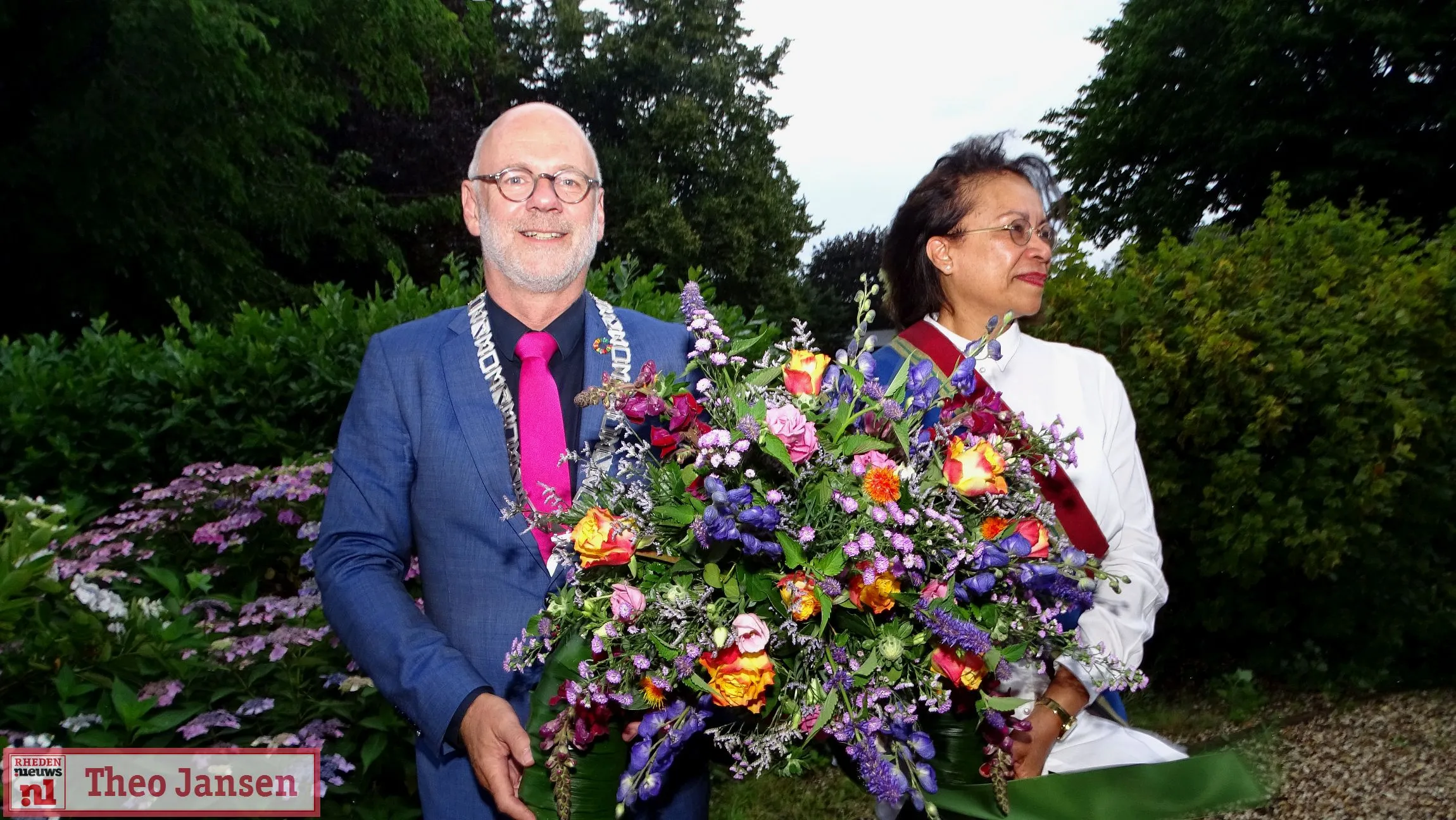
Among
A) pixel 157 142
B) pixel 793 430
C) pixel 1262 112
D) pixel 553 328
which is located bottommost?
pixel 793 430

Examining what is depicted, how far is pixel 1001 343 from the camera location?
237 centimetres

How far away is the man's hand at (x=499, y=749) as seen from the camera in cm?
175

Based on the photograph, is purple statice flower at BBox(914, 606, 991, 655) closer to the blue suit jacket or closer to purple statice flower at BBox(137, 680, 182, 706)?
the blue suit jacket

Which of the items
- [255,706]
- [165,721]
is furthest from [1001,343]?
[165,721]

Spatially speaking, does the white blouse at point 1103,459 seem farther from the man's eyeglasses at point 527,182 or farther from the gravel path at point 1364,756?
the gravel path at point 1364,756

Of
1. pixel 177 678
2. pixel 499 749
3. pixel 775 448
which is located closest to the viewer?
pixel 775 448

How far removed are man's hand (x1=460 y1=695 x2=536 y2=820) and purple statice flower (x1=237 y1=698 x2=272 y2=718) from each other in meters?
1.83

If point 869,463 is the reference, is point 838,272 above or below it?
above

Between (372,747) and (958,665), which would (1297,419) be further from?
(958,665)

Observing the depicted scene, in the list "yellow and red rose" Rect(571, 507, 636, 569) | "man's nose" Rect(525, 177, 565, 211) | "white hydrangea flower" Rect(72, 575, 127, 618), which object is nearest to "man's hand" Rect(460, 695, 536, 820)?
"yellow and red rose" Rect(571, 507, 636, 569)

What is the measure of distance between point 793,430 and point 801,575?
19cm

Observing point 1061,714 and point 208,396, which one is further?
point 208,396

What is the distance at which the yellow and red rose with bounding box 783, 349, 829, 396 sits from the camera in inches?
61.6

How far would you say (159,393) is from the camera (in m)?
6.47
